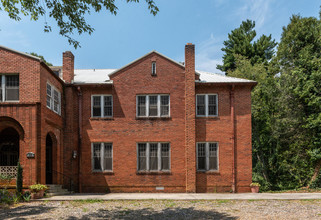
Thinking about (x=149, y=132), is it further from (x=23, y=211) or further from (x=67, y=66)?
(x=23, y=211)

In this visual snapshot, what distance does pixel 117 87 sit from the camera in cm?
1914

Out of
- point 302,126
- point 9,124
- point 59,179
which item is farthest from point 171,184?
point 302,126

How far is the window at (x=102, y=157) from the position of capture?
18766 millimetres

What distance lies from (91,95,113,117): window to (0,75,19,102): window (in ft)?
16.6

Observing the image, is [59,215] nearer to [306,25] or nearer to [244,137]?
[244,137]

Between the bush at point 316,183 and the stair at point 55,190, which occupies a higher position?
the stair at point 55,190

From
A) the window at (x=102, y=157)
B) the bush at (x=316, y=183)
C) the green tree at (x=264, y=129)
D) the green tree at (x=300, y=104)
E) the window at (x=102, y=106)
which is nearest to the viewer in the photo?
the window at (x=102, y=157)

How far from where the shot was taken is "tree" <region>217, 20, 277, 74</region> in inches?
1494

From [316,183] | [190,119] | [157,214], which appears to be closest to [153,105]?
[190,119]

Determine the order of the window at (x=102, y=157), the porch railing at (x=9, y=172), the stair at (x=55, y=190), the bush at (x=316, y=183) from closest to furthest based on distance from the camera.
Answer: the porch railing at (x=9, y=172) → the stair at (x=55, y=190) → the window at (x=102, y=157) → the bush at (x=316, y=183)

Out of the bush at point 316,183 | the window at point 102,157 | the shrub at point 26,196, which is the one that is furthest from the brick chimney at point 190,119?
the bush at point 316,183

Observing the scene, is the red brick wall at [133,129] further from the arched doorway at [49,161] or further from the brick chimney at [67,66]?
the arched doorway at [49,161]

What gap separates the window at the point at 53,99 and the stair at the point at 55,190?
A: 4.58 m

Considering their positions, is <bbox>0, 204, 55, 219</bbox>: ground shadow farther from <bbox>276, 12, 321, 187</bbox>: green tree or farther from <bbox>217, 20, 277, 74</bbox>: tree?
<bbox>217, 20, 277, 74</bbox>: tree
